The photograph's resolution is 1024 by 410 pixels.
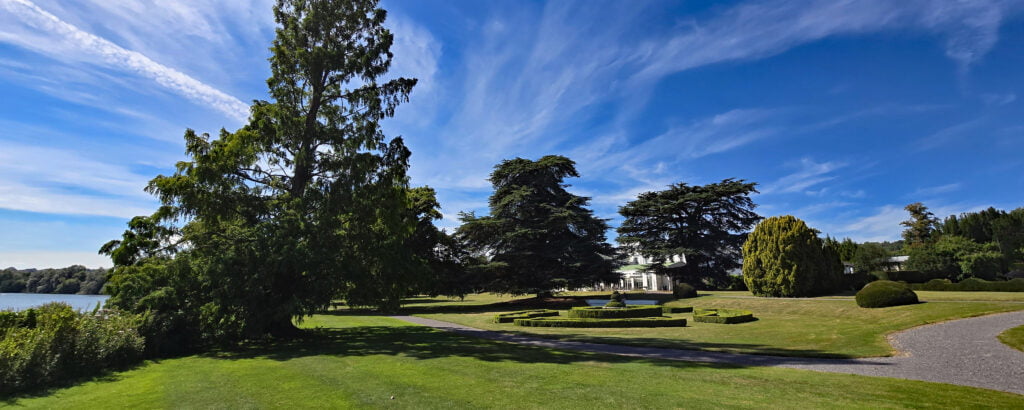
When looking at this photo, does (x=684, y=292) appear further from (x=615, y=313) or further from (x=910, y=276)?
(x=910, y=276)

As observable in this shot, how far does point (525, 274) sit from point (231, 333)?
25.6 metres

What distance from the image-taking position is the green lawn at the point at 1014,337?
12.5 m

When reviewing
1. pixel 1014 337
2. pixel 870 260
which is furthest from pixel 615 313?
pixel 870 260

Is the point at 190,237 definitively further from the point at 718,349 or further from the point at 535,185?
the point at 535,185

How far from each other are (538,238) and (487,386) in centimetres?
3114

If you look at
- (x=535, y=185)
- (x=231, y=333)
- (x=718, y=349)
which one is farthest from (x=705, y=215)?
(x=231, y=333)

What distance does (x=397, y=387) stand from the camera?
9047 millimetres

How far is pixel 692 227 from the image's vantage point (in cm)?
4569

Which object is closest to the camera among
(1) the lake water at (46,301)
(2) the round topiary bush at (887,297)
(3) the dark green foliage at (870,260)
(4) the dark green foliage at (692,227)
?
(1) the lake water at (46,301)

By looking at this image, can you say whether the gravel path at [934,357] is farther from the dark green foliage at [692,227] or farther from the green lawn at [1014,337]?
the dark green foliage at [692,227]

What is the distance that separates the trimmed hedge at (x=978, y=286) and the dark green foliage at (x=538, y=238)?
2311cm

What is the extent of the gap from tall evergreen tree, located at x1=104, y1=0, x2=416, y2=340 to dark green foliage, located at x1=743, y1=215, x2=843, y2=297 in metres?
25.1

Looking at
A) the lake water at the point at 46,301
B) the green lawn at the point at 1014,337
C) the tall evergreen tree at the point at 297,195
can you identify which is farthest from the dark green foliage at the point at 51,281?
the green lawn at the point at 1014,337

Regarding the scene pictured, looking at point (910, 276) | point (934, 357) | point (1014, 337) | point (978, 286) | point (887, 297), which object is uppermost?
point (910, 276)
